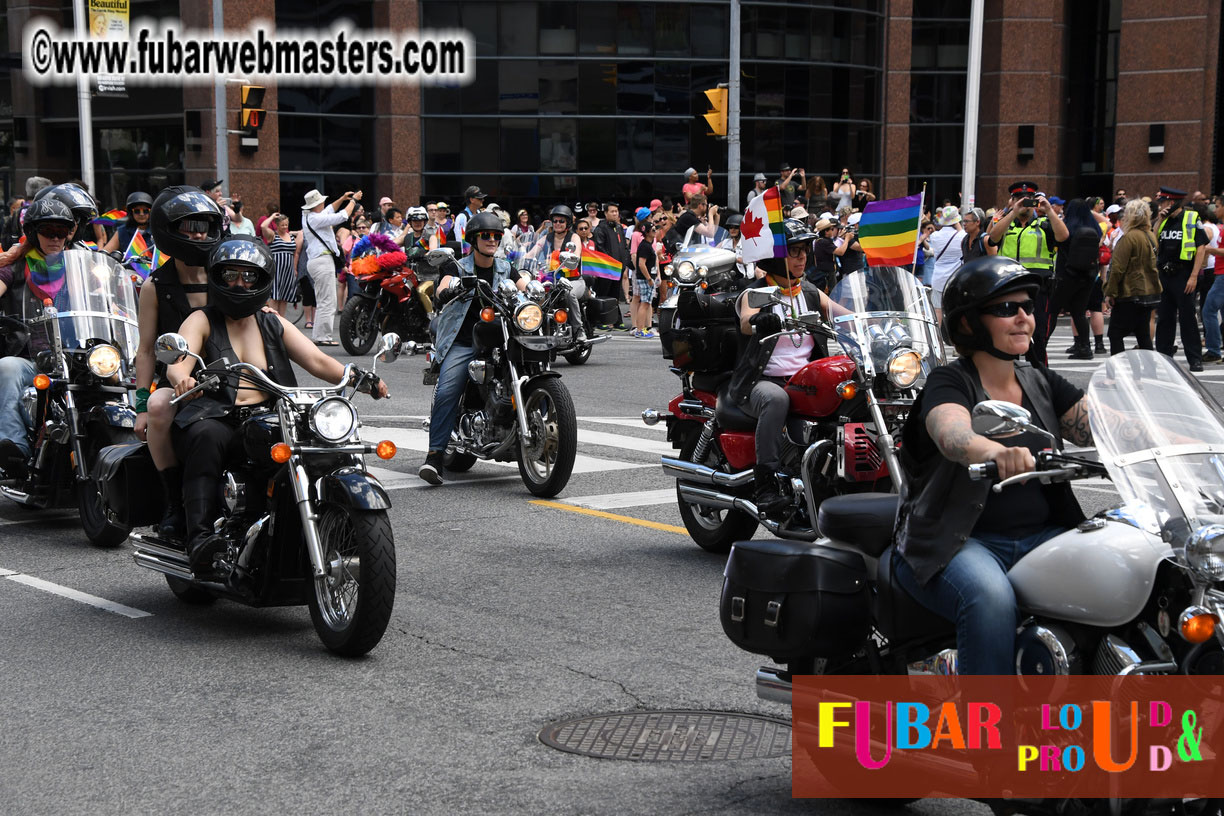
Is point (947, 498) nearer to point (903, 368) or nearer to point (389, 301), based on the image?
point (903, 368)

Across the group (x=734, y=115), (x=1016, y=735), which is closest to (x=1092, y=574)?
(x=1016, y=735)

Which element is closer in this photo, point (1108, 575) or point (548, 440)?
point (1108, 575)

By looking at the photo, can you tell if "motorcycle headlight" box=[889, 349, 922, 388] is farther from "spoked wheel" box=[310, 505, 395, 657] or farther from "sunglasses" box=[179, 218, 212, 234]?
"sunglasses" box=[179, 218, 212, 234]

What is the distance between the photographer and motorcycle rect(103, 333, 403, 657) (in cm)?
609

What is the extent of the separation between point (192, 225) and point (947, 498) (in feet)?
15.4

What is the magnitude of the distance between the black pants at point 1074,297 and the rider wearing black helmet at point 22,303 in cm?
1188

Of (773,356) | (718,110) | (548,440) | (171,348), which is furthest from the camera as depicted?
(718,110)

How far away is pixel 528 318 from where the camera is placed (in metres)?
10.5

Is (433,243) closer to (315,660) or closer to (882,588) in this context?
(315,660)

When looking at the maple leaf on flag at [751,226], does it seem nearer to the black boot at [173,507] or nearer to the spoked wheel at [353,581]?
the spoked wheel at [353,581]

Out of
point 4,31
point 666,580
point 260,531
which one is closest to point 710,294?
point 666,580

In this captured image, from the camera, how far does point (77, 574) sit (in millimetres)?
8016

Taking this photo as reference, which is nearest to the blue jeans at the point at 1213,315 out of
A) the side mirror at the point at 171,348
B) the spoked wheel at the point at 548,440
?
the spoked wheel at the point at 548,440

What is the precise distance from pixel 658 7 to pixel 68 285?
2917cm
